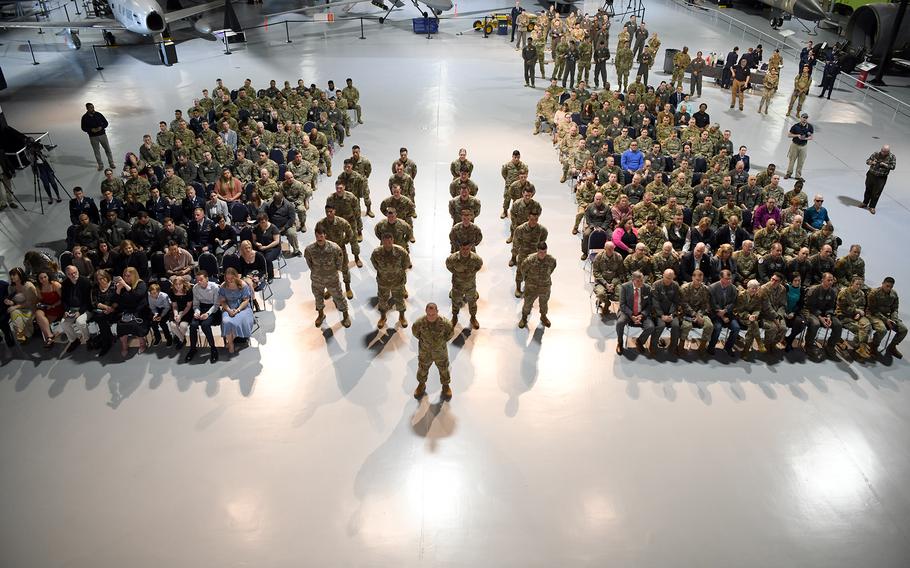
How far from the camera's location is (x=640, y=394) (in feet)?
24.6

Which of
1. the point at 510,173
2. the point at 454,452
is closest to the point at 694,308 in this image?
the point at 454,452

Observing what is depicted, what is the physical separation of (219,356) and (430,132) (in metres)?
9.72

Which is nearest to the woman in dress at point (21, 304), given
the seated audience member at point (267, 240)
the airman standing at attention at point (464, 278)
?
the seated audience member at point (267, 240)

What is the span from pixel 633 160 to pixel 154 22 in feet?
50.3

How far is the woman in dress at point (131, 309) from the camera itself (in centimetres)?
800

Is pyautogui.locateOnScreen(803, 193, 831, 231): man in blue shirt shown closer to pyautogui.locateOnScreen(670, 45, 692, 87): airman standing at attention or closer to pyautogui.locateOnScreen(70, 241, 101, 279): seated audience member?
pyautogui.locateOnScreen(670, 45, 692, 87): airman standing at attention

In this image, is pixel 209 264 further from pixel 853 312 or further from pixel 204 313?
pixel 853 312

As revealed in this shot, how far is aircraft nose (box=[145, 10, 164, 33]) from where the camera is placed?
61.4 ft

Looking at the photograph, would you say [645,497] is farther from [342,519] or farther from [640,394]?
[342,519]

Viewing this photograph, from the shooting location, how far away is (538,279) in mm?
8273

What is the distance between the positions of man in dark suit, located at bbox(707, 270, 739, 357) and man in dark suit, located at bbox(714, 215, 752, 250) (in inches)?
67.2

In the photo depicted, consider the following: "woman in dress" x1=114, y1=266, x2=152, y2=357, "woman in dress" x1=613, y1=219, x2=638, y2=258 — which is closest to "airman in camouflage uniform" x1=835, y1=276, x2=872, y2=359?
"woman in dress" x1=613, y1=219, x2=638, y2=258

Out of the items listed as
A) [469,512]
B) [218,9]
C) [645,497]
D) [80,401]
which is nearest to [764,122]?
[645,497]

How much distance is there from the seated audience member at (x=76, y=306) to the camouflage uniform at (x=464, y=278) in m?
4.84
